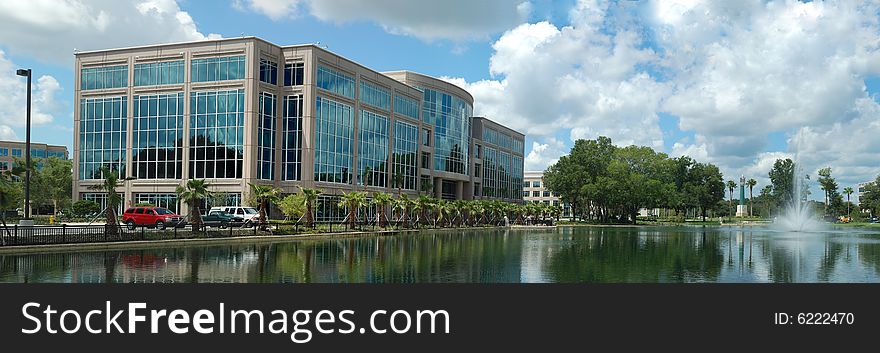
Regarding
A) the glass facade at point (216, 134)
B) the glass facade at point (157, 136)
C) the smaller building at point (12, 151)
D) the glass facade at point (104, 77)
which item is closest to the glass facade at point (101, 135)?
the glass facade at point (104, 77)

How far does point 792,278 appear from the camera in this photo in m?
24.4

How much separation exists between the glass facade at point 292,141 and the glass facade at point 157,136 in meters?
10.8

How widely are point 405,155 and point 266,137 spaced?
26477 mm

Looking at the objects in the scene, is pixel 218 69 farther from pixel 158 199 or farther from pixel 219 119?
pixel 158 199

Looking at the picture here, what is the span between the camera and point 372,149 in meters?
88.5

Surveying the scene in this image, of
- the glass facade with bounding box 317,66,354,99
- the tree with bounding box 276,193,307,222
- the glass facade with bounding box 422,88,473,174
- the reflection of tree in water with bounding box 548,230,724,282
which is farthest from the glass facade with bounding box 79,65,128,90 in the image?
the reflection of tree in water with bounding box 548,230,724,282

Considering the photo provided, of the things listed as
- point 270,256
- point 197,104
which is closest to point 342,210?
point 197,104

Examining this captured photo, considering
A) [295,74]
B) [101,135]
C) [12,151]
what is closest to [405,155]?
[295,74]

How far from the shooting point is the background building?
72812 millimetres

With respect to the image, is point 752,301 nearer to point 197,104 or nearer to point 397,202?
point 397,202

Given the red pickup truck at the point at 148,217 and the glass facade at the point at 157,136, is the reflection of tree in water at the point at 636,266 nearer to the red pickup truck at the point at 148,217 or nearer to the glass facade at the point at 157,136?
the red pickup truck at the point at 148,217

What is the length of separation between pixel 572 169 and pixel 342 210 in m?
59.3

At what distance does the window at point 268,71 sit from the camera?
245ft

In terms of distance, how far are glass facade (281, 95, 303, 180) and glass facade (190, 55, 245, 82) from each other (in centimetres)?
671
